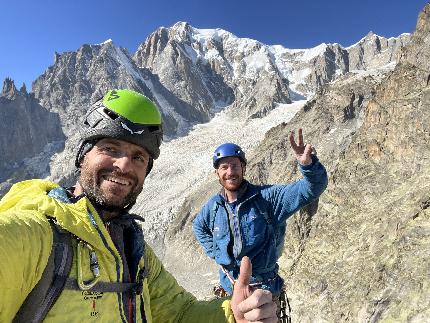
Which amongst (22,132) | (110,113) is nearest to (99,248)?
(110,113)

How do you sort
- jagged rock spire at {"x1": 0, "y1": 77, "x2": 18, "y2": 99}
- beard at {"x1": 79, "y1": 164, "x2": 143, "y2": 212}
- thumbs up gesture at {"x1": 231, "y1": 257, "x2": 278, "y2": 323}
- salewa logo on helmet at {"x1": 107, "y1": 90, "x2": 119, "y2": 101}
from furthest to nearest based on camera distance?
jagged rock spire at {"x1": 0, "y1": 77, "x2": 18, "y2": 99} < salewa logo on helmet at {"x1": 107, "y1": 90, "x2": 119, "y2": 101} < beard at {"x1": 79, "y1": 164, "x2": 143, "y2": 212} < thumbs up gesture at {"x1": 231, "y1": 257, "x2": 278, "y2": 323}

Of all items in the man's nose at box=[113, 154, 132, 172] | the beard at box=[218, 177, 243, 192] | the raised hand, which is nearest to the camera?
the man's nose at box=[113, 154, 132, 172]

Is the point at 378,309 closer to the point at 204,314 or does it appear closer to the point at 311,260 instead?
the point at 311,260

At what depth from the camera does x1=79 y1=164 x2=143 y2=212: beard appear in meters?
3.42

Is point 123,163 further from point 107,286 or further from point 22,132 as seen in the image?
point 22,132

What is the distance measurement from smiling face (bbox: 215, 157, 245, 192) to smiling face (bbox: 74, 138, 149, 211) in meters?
3.60

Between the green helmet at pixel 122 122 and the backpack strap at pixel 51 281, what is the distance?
1.25 meters

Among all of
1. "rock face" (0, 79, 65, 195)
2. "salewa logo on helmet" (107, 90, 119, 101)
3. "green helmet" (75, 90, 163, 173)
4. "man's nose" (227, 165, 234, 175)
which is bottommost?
"green helmet" (75, 90, 163, 173)

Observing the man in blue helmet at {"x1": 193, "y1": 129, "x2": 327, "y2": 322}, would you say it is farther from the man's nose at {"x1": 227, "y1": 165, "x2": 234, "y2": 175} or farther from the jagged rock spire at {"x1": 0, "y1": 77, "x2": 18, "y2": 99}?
the jagged rock spire at {"x1": 0, "y1": 77, "x2": 18, "y2": 99}

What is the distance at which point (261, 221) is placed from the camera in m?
6.89

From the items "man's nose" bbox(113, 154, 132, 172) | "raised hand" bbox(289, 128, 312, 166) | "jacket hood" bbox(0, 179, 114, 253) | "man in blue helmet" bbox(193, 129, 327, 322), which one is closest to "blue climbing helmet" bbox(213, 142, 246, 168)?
"man in blue helmet" bbox(193, 129, 327, 322)

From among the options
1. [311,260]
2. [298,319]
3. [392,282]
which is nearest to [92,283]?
Result: [392,282]

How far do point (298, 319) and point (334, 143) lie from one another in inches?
1841

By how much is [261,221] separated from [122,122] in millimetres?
3912
